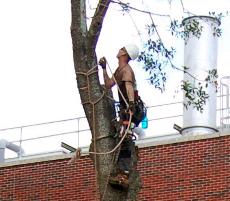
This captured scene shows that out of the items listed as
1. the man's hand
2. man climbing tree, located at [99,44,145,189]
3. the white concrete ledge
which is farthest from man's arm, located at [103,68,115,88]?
the white concrete ledge

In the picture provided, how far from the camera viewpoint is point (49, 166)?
66.7 ft

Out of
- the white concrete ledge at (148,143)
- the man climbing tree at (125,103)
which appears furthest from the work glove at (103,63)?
the white concrete ledge at (148,143)

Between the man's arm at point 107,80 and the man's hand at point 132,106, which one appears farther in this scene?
the man's arm at point 107,80

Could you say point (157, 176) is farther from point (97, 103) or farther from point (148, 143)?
point (97, 103)

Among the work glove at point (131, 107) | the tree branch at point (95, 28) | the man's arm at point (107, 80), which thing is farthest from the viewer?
the tree branch at point (95, 28)

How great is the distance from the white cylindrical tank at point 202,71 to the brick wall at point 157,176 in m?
0.94

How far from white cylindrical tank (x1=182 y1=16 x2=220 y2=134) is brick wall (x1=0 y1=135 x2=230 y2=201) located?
94 cm

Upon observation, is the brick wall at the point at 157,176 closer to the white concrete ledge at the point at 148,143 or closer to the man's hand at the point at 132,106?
the white concrete ledge at the point at 148,143

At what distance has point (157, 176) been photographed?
18.7 metres

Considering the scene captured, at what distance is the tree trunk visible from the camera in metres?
10.4

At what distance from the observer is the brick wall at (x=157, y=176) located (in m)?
18.0

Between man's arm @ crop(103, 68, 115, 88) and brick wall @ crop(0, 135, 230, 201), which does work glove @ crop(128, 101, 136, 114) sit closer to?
man's arm @ crop(103, 68, 115, 88)

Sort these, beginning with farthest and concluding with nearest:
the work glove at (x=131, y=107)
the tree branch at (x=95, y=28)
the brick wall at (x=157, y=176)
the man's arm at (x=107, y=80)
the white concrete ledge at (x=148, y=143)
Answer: the white concrete ledge at (x=148, y=143) → the brick wall at (x=157, y=176) → the tree branch at (x=95, y=28) → the man's arm at (x=107, y=80) → the work glove at (x=131, y=107)

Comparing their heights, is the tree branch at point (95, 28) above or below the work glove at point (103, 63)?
above
